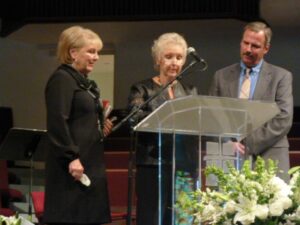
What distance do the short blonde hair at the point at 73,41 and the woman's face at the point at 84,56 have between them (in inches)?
0.6

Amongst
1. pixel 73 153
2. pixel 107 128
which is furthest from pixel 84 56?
pixel 73 153

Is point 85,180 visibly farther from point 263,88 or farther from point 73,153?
point 263,88

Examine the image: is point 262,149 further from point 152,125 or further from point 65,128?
point 65,128

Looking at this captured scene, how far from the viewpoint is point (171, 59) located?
10.6ft

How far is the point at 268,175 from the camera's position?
1.64 m

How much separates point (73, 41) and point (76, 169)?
0.57 m

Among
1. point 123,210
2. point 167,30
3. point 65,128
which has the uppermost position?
point 167,30

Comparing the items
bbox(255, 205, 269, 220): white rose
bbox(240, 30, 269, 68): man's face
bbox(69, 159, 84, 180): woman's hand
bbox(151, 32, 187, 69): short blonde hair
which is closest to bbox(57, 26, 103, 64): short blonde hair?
bbox(151, 32, 187, 69): short blonde hair

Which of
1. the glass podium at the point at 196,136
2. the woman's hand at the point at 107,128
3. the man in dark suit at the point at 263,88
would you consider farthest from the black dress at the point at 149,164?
the man in dark suit at the point at 263,88

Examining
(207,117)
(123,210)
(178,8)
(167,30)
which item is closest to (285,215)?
(207,117)

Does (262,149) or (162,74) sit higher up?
(162,74)

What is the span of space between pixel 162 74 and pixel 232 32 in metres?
7.71

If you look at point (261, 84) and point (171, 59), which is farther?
point (261, 84)

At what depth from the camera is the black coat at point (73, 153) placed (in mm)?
2998
